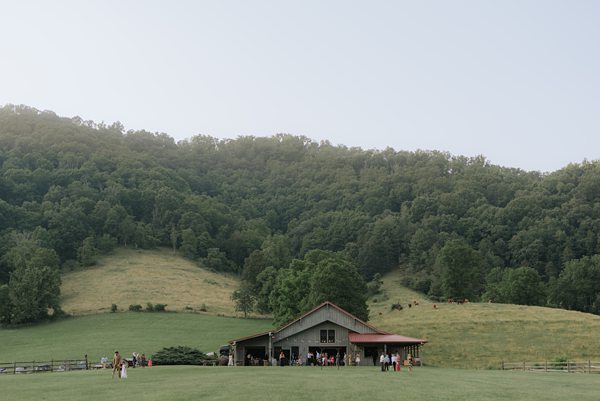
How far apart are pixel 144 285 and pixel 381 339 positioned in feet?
218

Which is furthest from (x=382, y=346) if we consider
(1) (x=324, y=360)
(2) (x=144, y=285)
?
(2) (x=144, y=285)

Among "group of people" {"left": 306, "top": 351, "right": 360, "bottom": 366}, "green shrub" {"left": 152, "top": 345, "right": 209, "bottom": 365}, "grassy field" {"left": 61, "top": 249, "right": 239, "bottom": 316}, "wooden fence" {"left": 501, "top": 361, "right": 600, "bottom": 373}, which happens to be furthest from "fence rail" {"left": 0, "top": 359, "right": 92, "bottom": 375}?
"grassy field" {"left": 61, "top": 249, "right": 239, "bottom": 316}

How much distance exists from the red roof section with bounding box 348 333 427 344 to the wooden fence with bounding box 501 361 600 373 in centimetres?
808

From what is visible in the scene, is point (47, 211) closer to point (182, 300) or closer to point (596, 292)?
point (182, 300)

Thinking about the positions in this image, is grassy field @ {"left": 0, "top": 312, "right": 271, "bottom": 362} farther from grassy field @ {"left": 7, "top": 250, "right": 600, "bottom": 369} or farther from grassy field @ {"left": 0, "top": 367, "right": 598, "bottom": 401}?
grassy field @ {"left": 0, "top": 367, "right": 598, "bottom": 401}

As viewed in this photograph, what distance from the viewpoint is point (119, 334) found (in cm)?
8312

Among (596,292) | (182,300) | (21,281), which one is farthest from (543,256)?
(21,281)

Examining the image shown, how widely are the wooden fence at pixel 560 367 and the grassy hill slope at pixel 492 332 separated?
3135 mm

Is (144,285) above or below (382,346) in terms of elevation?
above

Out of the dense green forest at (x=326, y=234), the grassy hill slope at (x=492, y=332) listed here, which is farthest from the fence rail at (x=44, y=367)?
the dense green forest at (x=326, y=234)

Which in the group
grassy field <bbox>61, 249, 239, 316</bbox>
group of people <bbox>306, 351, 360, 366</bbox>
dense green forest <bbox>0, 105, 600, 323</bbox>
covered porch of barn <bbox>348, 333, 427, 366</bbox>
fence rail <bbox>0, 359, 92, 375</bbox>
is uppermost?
dense green forest <bbox>0, 105, 600, 323</bbox>

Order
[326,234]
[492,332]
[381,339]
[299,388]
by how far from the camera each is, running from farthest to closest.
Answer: [326,234] → [492,332] → [381,339] → [299,388]

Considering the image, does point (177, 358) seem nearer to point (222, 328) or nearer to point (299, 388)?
point (299, 388)

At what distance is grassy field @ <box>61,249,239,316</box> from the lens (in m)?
106
